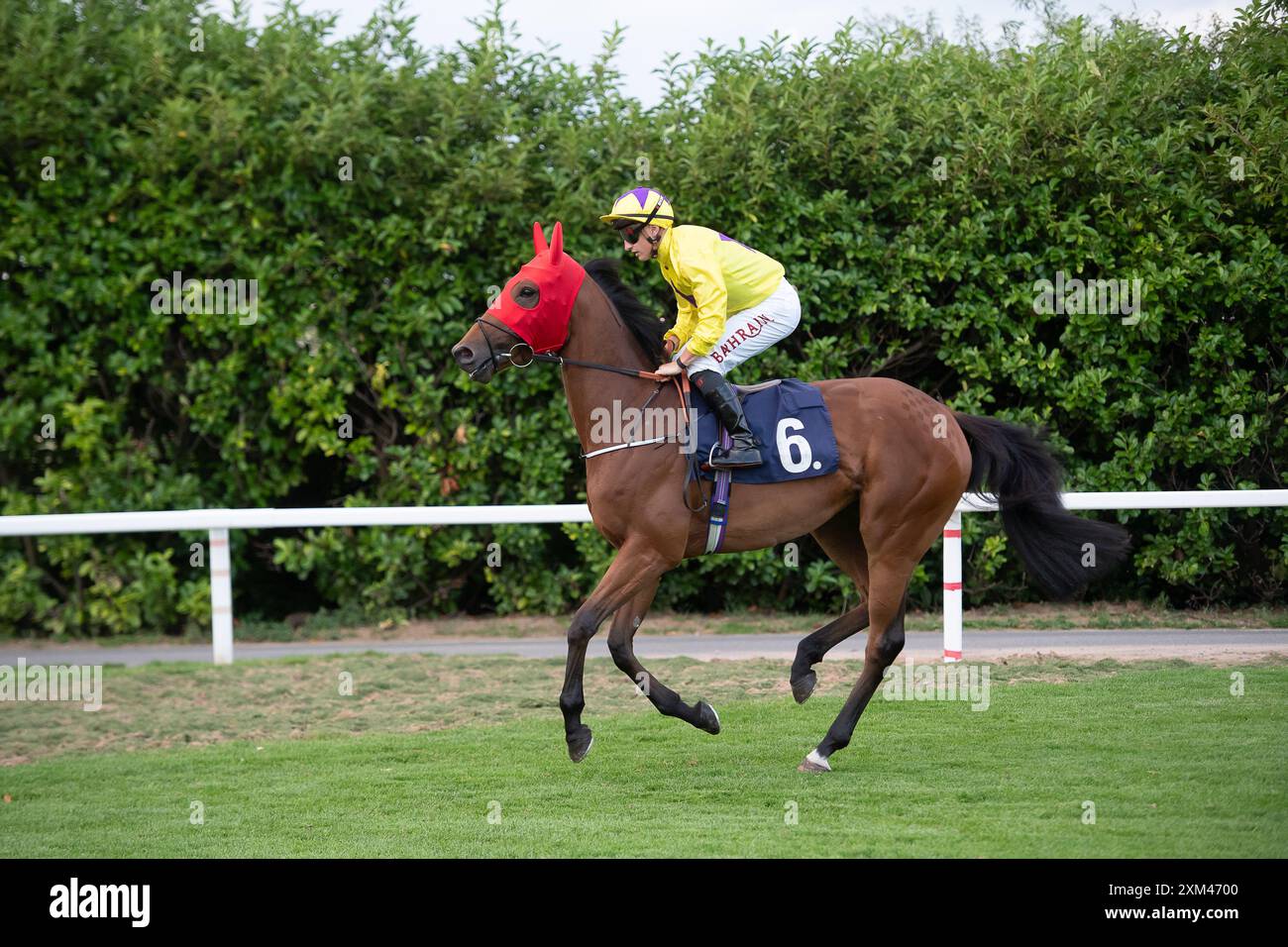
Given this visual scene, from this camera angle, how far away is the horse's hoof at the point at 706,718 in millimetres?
5797

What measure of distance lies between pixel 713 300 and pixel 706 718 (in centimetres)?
194

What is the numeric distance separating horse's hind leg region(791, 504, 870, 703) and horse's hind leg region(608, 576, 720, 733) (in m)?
0.66

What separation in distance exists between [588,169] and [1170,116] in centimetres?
424

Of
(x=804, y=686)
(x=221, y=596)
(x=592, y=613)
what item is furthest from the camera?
(x=221, y=596)

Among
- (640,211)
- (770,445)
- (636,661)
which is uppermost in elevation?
(640,211)

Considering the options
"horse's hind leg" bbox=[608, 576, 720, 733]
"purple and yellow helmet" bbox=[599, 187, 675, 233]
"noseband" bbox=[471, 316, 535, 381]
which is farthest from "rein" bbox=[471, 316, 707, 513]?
"purple and yellow helmet" bbox=[599, 187, 675, 233]

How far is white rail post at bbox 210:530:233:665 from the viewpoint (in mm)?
8023

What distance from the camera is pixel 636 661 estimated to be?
5676 mm

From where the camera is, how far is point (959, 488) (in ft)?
19.7

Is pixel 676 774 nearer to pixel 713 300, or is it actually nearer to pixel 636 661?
pixel 636 661

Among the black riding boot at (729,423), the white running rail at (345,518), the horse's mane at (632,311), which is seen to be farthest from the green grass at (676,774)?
the horse's mane at (632,311)

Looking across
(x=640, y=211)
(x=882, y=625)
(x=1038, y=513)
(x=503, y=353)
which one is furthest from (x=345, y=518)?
(x=1038, y=513)

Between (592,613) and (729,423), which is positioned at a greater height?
(729,423)
